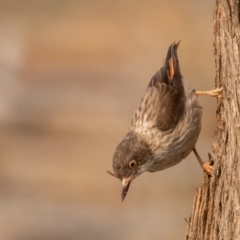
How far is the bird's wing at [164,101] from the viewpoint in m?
2.48

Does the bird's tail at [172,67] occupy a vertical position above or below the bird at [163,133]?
above

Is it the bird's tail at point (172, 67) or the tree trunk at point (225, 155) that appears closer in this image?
the tree trunk at point (225, 155)

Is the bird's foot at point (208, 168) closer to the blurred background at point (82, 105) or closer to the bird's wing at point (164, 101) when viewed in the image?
the bird's wing at point (164, 101)

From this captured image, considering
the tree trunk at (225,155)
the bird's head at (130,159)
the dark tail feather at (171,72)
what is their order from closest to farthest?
the tree trunk at (225,155) → the bird's head at (130,159) → the dark tail feather at (171,72)

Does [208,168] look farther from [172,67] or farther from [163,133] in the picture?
[172,67]

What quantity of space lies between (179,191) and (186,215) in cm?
22

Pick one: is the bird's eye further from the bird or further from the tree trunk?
the tree trunk

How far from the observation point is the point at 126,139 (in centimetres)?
255

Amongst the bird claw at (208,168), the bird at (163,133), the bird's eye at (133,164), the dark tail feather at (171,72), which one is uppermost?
the dark tail feather at (171,72)

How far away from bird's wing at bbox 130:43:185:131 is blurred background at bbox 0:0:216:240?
199cm

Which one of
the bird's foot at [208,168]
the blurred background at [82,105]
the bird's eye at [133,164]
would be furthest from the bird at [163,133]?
the blurred background at [82,105]

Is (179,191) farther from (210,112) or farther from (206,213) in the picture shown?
(206,213)

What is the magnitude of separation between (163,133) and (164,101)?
0.53ft

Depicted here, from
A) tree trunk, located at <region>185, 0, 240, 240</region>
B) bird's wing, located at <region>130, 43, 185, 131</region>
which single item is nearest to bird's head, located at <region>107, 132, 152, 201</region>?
bird's wing, located at <region>130, 43, 185, 131</region>
